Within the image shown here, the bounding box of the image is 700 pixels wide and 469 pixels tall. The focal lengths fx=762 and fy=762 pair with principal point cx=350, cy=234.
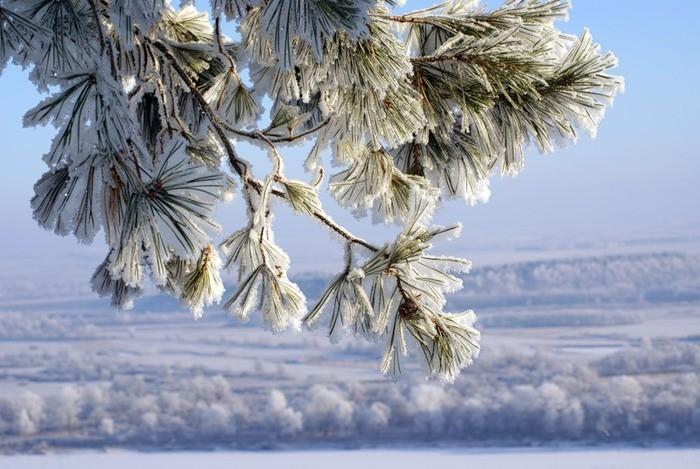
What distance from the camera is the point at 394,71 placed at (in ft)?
3.93

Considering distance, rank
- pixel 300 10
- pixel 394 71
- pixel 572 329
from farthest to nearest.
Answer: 1. pixel 572 329
2. pixel 394 71
3. pixel 300 10

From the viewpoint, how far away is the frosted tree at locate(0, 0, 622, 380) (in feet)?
3.61

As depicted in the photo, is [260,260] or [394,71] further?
[260,260]

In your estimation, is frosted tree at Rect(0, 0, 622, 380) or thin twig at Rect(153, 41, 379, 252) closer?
frosted tree at Rect(0, 0, 622, 380)

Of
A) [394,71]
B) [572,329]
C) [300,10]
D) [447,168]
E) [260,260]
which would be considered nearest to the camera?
[300,10]

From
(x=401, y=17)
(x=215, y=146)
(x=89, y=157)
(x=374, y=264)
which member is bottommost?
(x=374, y=264)

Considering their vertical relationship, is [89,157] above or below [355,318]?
above

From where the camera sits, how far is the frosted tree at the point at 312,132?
3.61ft

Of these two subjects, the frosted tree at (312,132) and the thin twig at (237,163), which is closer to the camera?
the frosted tree at (312,132)

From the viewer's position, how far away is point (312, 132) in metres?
1.50

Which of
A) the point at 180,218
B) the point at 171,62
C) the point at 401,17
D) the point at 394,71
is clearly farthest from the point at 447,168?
the point at 180,218

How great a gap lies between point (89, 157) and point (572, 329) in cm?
2062

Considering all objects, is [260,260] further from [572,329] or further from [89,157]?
[572,329]

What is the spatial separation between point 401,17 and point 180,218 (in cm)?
62
